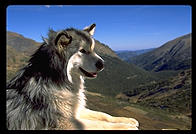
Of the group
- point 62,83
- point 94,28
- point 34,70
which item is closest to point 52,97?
point 62,83

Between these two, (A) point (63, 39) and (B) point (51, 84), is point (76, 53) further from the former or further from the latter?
(B) point (51, 84)

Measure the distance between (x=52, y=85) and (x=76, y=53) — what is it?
0.98m

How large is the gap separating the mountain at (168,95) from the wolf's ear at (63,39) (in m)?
114

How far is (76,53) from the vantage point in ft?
18.7

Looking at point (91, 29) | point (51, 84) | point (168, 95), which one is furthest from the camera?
point (168, 95)

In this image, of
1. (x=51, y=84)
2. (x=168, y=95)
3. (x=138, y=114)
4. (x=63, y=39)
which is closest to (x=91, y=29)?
(x=63, y=39)

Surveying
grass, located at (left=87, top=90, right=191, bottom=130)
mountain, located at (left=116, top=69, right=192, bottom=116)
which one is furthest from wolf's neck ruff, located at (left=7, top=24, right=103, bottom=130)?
mountain, located at (left=116, top=69, right=192, bottom=116)

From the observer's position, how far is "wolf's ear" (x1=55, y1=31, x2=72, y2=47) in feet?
17.5

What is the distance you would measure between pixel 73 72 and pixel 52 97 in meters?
0.87

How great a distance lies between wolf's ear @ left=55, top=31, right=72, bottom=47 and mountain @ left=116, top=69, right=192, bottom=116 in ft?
374

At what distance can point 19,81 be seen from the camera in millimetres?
5484

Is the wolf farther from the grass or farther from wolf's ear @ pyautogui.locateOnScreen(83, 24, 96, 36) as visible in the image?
the grass

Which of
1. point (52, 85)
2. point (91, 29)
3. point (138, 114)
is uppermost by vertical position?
point (91, 29)
